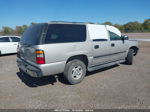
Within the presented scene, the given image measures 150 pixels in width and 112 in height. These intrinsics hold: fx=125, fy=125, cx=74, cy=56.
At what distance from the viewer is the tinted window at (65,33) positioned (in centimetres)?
347

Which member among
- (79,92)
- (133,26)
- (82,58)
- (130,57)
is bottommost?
(79,92)

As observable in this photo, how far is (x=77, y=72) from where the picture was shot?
4.16m

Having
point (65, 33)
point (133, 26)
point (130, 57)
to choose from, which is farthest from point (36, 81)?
point (133, 26)

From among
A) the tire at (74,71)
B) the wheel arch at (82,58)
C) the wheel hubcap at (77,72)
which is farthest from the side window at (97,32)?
the wheel hubcap at (77,72)

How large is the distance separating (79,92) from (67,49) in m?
1.28

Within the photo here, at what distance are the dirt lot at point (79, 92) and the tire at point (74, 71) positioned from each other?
0.63 ft

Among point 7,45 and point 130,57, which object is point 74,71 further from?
point 7,45

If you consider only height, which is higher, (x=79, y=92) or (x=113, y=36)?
(x=113, y=36)

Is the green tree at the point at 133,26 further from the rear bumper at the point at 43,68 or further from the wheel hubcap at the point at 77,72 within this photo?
the rear bumper at the point at 43,68

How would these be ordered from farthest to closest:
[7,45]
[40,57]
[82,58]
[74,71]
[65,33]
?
[7,45]
[82,58]
[74,71]
[65,33]
[40,57]

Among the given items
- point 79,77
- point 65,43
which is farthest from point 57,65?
point 79,77

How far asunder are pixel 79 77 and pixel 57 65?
1043 millimetres

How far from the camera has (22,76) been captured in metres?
4.91

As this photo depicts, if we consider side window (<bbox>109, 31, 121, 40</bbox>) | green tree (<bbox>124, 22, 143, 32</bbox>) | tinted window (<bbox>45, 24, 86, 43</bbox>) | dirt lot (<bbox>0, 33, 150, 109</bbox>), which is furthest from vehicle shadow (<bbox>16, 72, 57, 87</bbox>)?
green tree (<bbox>124, 22, 143, 32</bbox>)
